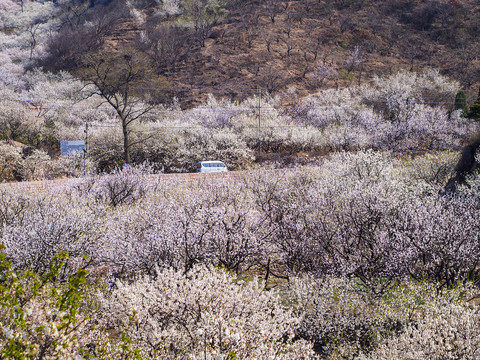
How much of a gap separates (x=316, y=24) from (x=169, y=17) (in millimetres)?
27041

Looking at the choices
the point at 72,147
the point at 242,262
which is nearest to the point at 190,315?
the point at 242,262

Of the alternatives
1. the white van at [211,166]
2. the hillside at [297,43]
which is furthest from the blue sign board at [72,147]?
the hillside at [297,43]

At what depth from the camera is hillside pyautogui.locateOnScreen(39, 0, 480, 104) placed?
167 ft

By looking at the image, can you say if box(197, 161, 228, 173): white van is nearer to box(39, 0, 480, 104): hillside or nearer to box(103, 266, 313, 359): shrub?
box(103, 266, 313, 359): shrub

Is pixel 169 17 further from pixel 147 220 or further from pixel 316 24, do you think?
pixel 147 220

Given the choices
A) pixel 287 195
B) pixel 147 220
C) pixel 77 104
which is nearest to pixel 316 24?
pixel 77 104

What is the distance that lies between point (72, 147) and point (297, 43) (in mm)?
42367

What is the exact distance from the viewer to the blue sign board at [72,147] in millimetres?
24016

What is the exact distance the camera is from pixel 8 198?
1198 cm

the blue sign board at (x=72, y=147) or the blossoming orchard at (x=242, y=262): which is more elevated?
the blossoming orchard at (x=242, y=262)

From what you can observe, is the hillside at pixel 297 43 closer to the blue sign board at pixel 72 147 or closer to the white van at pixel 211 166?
the white van at pixel 211 166

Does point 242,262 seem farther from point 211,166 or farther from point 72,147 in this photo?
point 72,147

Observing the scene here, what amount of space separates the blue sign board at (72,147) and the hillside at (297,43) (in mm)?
24343

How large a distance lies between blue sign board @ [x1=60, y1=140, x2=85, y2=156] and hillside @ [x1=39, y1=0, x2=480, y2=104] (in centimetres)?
2434
